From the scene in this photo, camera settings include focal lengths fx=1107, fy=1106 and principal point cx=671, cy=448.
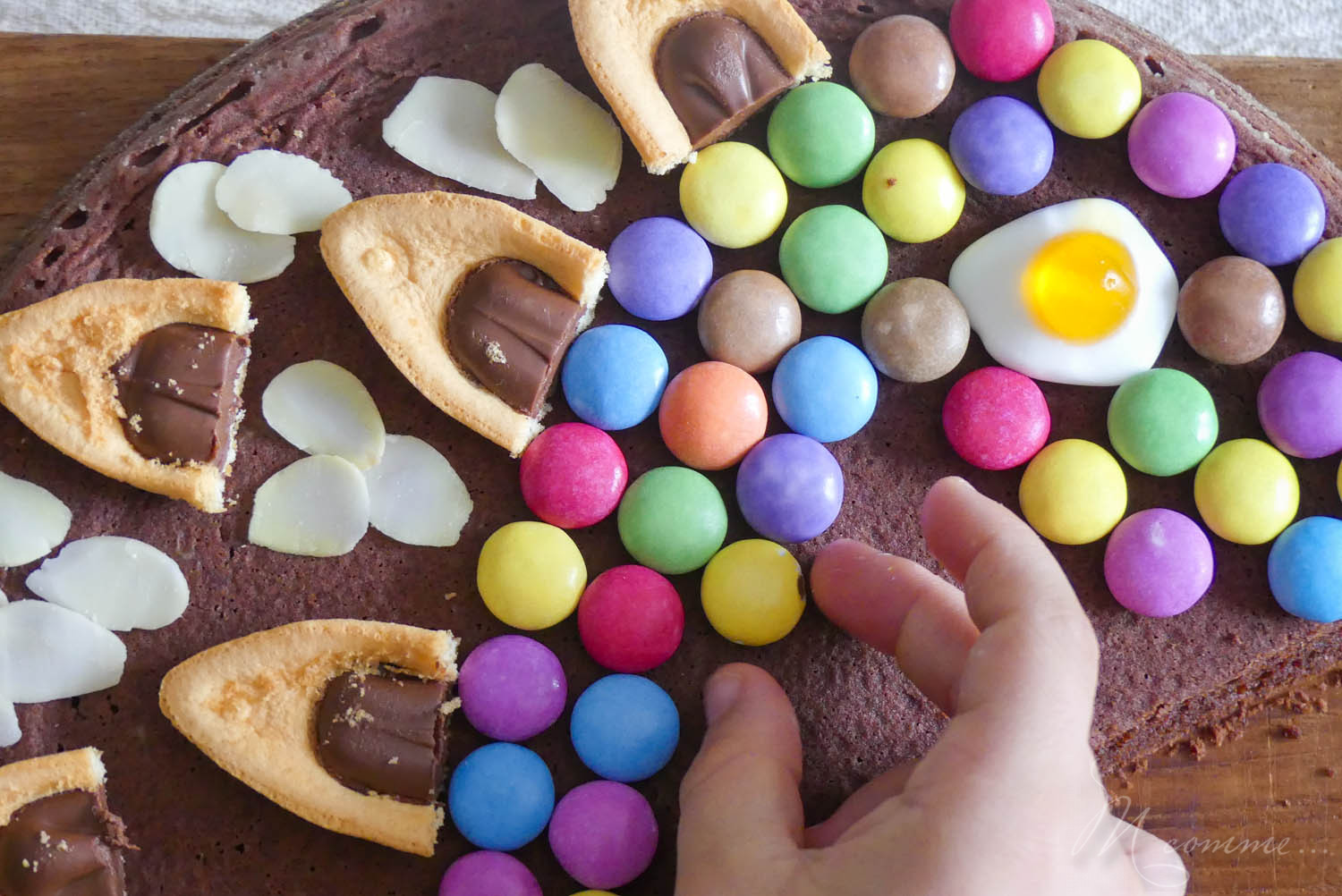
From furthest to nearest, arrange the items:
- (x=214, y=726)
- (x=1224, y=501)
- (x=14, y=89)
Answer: (x=14, y=89)
(x=1224, y=501)
(x=214, y=726)

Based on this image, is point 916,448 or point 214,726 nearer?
point 214,726

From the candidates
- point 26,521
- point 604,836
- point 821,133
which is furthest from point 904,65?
point 26,521

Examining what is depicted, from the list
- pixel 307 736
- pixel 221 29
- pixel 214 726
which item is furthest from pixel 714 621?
pixel 221 29

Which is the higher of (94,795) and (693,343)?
(693,343)

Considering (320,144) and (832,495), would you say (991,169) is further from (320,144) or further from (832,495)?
(320,144)

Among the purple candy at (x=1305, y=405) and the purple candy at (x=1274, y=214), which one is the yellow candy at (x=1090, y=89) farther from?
the purple candy at (x=1305, y=405)
